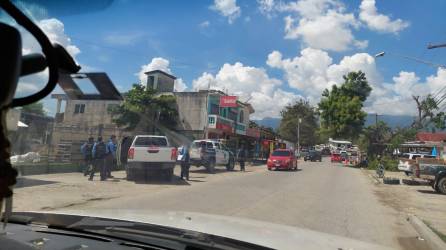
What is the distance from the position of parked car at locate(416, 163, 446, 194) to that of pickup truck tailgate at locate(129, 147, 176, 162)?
10.6 meters

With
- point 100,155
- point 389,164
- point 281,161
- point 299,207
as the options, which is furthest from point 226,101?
point 299,207

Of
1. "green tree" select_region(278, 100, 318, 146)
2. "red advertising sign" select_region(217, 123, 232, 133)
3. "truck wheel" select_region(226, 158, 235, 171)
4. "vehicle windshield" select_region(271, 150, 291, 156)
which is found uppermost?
"green tree" select_region(278, 100, 318, 146)

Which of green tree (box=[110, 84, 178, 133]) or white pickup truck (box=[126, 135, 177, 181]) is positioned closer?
white pickup truck (box=[126, 135, 177, 181])

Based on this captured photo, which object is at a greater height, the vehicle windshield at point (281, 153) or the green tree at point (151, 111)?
the green tree at point (151, 111)

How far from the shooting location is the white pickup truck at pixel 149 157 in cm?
1717

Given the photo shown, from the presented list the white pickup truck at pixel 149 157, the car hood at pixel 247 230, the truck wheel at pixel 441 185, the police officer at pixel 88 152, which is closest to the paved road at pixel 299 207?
the white pickup truck at pixel 149 157

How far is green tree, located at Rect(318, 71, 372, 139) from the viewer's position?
45250 millimetres

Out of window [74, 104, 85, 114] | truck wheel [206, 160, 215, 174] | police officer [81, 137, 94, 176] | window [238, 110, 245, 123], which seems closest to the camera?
window [74, 104, 85, 114]

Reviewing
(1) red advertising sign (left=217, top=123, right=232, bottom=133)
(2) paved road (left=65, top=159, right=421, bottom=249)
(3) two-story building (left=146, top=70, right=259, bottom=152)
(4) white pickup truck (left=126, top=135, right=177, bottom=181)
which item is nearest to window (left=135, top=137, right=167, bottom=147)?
(4) white pickup truck (left=126, top=135, right=177, bottom=181)

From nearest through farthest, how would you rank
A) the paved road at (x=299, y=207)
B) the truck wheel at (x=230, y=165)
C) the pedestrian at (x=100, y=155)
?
the paved road at (x=299, y=207)
the pedestrian at (x=100, y=155)
the truck wheel at (x=230, y=165)

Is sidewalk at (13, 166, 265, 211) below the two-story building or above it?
below

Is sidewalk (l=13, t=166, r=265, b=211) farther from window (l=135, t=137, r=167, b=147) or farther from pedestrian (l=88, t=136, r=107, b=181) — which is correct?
window (l=135, t=137, r=167, b=147)

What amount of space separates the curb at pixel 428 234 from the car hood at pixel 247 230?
201 inches

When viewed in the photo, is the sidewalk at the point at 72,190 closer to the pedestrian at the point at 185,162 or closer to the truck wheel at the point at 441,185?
the pedestrian at the point at 185,162
